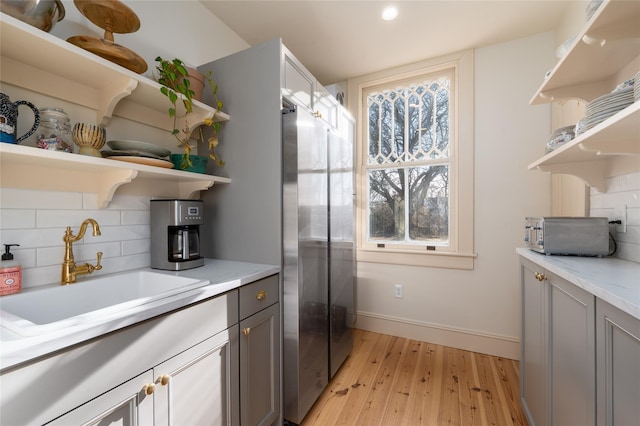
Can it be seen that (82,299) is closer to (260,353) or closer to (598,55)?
(260,353)

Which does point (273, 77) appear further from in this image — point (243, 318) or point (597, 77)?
point (597, 77)

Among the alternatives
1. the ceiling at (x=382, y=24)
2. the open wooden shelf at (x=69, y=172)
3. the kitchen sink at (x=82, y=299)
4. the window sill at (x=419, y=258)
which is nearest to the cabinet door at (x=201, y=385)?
the kitchen sink at (x=82, y=299)

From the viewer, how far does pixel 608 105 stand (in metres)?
1.01

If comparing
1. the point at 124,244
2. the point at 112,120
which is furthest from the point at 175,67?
the point at 124,244

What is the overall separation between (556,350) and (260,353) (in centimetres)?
131

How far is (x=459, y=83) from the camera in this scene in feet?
8.02

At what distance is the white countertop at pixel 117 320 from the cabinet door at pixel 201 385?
0.64 ft

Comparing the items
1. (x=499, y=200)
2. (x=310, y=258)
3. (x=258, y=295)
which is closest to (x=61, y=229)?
(x=258, y=295)

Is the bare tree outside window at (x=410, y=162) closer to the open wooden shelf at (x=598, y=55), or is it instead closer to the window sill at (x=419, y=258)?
the window sill at (x=419, y=258)

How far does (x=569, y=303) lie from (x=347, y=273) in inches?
56.5

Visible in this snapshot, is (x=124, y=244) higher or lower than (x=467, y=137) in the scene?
lower

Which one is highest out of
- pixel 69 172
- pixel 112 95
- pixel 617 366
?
pixel 112 95

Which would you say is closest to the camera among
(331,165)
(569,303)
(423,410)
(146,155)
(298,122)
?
(569,303)

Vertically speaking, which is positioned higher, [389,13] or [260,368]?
[389,13]
